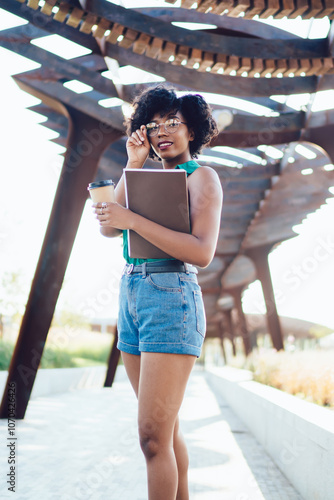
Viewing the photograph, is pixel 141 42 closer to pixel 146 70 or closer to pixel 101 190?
pixel 146 70

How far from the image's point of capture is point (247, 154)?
11.6 m

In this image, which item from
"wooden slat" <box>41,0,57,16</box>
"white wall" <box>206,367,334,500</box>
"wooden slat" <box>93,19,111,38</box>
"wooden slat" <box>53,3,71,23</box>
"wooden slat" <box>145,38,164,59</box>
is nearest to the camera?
"white wall" <box>206,367,334,500</box>

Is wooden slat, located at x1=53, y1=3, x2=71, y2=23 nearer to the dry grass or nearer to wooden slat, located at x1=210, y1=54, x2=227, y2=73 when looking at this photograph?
wooden slat, located at x1=210, y1=54, x2=227, y2=73

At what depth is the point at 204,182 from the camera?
7.16ft

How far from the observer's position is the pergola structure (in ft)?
17.1

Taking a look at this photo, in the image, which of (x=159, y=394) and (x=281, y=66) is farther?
(x=281, y=66)

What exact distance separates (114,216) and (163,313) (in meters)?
0.41

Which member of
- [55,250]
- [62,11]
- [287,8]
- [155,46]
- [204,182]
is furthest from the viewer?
[55,250]

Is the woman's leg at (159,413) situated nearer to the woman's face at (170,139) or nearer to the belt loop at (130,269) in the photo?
the belt loop at (130,269)

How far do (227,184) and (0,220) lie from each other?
13417 mm

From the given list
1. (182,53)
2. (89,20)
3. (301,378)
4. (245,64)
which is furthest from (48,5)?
(301,378)

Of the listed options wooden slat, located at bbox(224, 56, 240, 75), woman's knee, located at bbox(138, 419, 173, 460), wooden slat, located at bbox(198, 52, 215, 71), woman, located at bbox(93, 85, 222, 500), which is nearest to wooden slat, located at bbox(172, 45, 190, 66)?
wooden slat, located at bbox(198, 52, 215, 71)

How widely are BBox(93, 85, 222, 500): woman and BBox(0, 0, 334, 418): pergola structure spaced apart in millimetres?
2471

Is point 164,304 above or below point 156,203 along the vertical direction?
below
